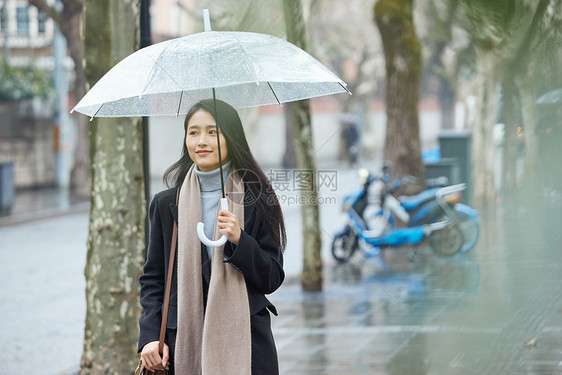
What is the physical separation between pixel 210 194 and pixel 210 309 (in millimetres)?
410

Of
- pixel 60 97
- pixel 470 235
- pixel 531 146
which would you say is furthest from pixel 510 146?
pixel 60 97

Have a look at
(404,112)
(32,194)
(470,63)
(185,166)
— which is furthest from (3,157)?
(470,63)

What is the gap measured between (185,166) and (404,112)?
361 inches

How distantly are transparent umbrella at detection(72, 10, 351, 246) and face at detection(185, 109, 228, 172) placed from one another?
Result: 0.16ft

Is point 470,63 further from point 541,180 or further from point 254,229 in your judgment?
point 254,229

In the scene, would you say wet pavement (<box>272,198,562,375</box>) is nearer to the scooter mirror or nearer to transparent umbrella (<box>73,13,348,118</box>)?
transparent umbrella (<box>73,13,348,118</box>)

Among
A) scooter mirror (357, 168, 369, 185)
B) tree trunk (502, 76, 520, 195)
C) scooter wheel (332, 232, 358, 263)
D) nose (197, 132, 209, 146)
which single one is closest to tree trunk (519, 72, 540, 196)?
tree trunk (502, 76, 520, 195)

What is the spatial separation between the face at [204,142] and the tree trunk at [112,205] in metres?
2.09

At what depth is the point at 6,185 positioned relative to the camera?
17297 millimetres

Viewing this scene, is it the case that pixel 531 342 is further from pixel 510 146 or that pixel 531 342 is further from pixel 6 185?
pixel 6 185

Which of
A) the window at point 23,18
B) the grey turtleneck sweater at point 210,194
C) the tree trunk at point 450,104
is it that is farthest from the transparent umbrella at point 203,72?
the window at point 23,18

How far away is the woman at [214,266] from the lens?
9.31 ft

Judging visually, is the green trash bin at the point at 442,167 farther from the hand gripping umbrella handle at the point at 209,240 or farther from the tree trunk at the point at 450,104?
the hand gripping umbrella handle at the point at 209,240

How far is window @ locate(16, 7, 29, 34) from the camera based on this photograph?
94.6 ft
